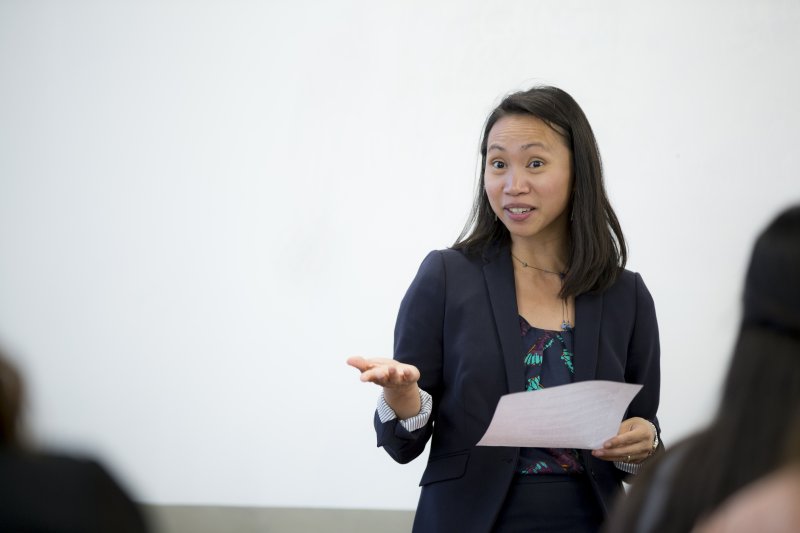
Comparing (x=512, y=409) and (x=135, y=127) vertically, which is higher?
(x=135, y=127)

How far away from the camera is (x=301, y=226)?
3.48 metres

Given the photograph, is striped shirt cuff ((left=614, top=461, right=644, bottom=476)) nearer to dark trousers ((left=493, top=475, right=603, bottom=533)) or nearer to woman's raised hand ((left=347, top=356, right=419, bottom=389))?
dark trousers ((left=493, top=475, right=603, bottom=533))

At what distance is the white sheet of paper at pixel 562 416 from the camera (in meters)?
1.57

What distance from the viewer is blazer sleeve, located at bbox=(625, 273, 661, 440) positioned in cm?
195

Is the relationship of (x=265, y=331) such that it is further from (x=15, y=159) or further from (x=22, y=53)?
(x=22, y=53)

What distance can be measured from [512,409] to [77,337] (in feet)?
8.28

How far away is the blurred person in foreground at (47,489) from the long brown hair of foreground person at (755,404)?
0.55 m

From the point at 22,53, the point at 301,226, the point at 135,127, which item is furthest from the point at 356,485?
the point at 22,53

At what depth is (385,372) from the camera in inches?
64.5

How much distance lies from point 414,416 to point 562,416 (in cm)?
32

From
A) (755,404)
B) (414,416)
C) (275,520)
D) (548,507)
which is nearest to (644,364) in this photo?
(548,507)

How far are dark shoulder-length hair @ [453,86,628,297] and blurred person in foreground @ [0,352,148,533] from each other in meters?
1.31

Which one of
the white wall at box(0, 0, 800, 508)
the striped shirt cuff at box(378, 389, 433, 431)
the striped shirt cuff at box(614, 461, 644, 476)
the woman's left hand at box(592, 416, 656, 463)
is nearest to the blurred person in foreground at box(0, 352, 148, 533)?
the striped shirt cuff at box(378, 389, 433, 431)

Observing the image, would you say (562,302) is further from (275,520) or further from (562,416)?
(275,520)
